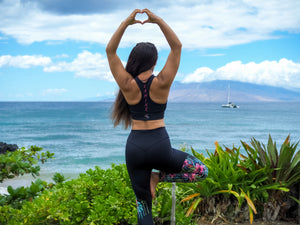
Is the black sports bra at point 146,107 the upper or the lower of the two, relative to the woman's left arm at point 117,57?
lower

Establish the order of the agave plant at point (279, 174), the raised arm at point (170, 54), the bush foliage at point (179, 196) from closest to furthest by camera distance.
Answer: the raised arm at point (170, 54) < the bush foliage at point (179, 196) < the agave plant at point (279, 174)

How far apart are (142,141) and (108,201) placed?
1.08 metres

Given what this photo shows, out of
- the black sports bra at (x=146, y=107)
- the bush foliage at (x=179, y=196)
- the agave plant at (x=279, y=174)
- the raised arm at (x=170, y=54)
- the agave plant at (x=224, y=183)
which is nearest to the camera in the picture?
the raised arm at (x=170, y=54)

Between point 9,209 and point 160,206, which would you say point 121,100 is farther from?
point 9,209

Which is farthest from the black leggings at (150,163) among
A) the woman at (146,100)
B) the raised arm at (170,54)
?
the raised arm at (170,54)

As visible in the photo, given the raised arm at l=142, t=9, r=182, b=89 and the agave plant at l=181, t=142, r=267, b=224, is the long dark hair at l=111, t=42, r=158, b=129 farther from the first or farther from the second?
the agave plant at l=181, t=142, r=267, b=224

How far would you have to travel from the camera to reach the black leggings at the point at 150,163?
9.53 ft

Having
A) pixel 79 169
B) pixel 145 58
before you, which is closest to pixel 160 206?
pixel 145 58

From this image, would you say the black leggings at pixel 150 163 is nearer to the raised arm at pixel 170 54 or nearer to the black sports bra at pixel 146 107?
the black sports bra at pixel 146 107

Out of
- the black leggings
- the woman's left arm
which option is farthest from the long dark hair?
the black leggings

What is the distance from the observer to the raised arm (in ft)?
9.25

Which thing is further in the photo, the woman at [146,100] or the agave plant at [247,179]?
the agave plant at [247,179]

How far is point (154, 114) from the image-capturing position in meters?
2.96

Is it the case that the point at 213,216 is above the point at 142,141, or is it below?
below
